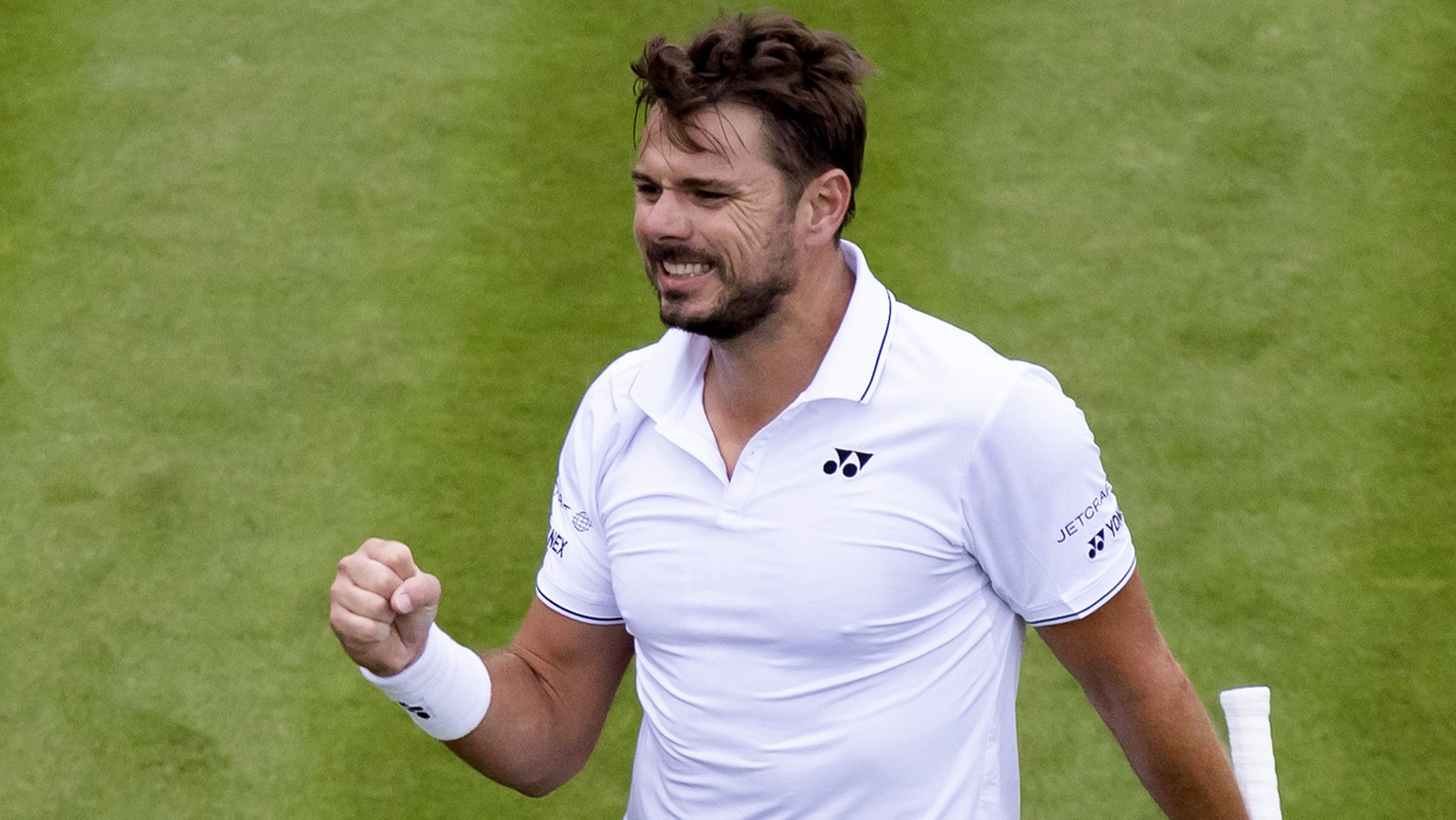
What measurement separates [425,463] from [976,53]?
8.58ft

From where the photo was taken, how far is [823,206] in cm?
329

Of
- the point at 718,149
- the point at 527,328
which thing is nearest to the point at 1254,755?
the point at 718,149

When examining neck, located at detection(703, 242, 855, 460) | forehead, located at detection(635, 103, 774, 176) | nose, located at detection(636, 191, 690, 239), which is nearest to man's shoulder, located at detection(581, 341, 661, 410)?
neck, located at detection(703, 242, 855, 460)

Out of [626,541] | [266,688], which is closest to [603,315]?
[266,688]

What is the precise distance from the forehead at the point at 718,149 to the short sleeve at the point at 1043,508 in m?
0.64

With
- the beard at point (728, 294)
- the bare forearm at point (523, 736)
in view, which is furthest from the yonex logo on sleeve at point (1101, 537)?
the bare forearm at point (523, 736)

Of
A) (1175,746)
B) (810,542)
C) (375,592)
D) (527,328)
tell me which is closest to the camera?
(375,592)

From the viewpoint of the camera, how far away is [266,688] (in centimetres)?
546

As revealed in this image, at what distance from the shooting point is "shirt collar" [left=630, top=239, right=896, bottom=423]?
125 inches

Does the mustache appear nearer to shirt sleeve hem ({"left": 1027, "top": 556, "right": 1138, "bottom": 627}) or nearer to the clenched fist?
the clenched fist

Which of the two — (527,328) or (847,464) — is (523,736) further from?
(527,328)

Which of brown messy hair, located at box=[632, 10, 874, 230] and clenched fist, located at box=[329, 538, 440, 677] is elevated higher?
brown messy hair, located at box=[632, 10, 874, 230]

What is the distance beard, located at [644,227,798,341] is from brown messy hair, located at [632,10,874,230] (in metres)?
0.14

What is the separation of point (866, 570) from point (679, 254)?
0.67 meters
